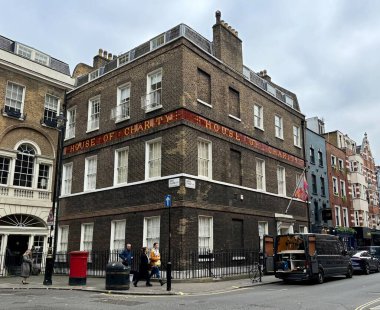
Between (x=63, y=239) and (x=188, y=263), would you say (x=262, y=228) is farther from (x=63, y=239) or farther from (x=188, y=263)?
(x=63, y=239)

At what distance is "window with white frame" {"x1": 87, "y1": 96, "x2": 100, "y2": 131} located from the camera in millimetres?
24547

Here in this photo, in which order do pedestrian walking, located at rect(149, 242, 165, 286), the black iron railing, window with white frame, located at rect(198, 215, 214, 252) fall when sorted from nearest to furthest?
1. pedestrian walking, located at rect(149, 242, 165, 286)
2. the black iron railing
3. window with white frame, located at rect(198, 215, 214, 252)

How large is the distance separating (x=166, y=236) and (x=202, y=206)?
2.31 m

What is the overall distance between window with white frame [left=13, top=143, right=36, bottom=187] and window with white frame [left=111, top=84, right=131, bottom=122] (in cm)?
639

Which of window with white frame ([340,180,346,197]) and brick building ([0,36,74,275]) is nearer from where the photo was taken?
brick building ([0,36,74,275])

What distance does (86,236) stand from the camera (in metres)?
23.1

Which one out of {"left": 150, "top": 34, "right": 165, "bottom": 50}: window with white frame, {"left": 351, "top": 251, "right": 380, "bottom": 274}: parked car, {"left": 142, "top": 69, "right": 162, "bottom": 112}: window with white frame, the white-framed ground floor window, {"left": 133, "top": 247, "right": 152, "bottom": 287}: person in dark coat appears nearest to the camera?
{"left": 133, "top": 247, "right": 152, "bottom": 287}: person in dark coat

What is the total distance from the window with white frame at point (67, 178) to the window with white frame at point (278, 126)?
14.5m

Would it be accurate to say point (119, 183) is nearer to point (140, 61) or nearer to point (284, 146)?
point (140, 61)

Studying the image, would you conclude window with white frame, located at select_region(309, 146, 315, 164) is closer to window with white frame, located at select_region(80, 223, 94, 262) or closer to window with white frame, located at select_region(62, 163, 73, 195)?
window with white frame, located at select_region(62, 163, 73, 195)

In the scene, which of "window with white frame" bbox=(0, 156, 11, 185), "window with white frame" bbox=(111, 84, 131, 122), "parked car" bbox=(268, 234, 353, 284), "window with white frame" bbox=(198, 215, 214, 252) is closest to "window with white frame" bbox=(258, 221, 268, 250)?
"parked car" bbox=(268, 234, 353, 284)

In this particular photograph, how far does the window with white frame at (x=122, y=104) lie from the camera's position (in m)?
22.6

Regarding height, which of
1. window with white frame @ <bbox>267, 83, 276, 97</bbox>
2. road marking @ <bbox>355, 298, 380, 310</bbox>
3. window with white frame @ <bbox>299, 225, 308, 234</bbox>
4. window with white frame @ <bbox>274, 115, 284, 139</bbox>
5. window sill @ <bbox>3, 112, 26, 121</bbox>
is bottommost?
road marking @ <bbox>355, 298, 380, 310</bbox>

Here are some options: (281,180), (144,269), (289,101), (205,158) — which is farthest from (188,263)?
(289,101)
